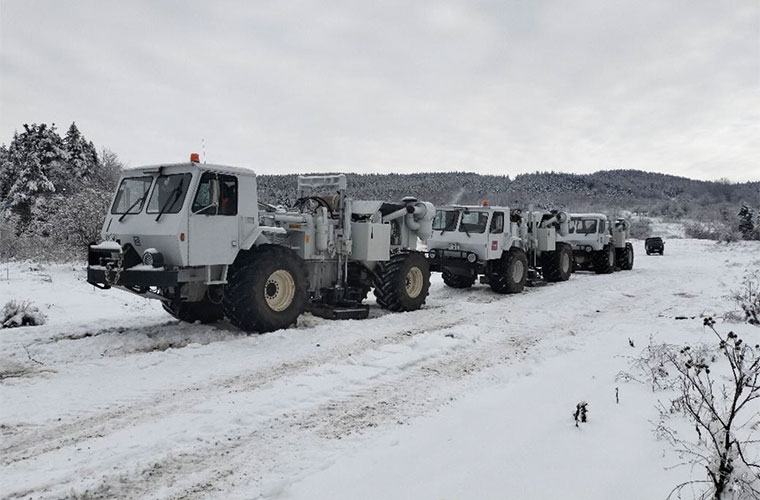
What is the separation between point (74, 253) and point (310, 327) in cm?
1424

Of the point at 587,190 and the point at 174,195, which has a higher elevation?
the point at 587,190

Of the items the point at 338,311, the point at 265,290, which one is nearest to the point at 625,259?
the point at 338,311

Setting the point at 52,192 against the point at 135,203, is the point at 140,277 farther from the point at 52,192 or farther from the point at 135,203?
the point at 52,192

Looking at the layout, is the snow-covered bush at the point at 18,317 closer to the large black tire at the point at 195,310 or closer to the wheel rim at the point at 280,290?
the large black tire at the point at 195,310

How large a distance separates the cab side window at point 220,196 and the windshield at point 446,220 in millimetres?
7617

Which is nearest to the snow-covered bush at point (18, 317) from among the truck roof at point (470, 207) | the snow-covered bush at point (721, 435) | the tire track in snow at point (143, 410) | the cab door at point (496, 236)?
the tire track in snow at point (143, 410)

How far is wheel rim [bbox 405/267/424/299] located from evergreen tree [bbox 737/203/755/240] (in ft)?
196

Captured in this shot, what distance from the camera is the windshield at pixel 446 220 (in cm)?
1470

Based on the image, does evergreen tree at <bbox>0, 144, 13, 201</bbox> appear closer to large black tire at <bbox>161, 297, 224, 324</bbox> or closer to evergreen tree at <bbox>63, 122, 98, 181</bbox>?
evergreen tree at <bbox>63, 122, 98, 181</bbox>

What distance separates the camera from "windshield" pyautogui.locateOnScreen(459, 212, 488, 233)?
563 inches

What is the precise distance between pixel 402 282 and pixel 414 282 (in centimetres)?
63

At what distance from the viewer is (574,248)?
21.5m

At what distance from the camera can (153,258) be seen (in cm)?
737

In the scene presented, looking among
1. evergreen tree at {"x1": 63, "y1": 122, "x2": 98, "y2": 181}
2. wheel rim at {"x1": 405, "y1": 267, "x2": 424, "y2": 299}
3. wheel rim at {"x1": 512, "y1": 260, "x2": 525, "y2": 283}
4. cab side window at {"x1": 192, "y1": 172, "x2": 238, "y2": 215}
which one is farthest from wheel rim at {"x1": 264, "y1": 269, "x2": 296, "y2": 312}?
evergreen tree at {"x1": 63, "y1": 122, "x2": 98, "y2": 181}
